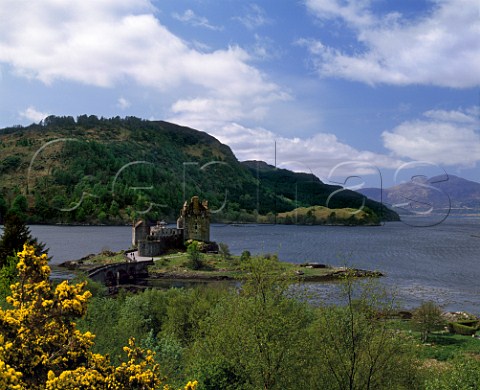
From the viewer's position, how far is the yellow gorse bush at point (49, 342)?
1228cm

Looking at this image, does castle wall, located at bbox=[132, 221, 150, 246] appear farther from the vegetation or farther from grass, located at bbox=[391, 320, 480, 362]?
the vegetation

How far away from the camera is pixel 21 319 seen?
1268 cm

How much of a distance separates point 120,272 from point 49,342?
84.5 metres

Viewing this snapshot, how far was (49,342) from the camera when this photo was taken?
1285cm

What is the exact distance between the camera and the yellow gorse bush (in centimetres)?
1228

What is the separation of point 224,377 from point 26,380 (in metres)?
12.7

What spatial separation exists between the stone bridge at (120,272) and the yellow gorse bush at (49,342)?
7659 cm

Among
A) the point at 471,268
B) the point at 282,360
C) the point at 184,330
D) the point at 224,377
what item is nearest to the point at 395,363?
the point at 282,360

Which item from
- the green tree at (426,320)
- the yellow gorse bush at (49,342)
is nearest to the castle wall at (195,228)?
the green tree at (426,320)

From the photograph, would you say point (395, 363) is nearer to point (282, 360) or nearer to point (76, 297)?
point (282, 360)

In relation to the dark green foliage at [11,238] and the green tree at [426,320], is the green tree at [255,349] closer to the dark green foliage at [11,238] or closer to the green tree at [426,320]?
the green tree at [426,320]

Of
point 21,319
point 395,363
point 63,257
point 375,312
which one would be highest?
point 21,319

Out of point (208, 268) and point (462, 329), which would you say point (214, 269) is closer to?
point (208, 268)

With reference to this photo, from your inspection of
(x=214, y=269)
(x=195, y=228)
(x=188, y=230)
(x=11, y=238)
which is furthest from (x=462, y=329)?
(x=188, y=230)
